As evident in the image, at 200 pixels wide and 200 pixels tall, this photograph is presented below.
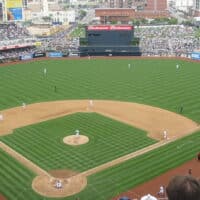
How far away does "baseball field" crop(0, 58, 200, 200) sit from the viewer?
907 inches

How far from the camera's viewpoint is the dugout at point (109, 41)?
231ft

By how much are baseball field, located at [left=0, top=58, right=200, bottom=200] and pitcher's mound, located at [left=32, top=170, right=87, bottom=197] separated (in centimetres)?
6

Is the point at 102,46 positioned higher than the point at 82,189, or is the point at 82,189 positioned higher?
the point at 102,46

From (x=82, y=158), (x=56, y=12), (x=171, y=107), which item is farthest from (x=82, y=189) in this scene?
(x=56, y=12)

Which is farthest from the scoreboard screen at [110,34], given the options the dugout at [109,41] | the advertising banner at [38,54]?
the advertising banner at [38,54]

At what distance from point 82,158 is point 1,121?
12049 mm

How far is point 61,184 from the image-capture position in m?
22.7

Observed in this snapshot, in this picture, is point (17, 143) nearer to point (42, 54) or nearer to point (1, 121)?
point (1, 121)

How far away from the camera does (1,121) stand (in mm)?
35000

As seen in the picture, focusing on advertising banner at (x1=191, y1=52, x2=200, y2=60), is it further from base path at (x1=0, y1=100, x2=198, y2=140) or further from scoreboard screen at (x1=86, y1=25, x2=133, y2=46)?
base path at (x1=0, y1=100, x2=198, y2=140)

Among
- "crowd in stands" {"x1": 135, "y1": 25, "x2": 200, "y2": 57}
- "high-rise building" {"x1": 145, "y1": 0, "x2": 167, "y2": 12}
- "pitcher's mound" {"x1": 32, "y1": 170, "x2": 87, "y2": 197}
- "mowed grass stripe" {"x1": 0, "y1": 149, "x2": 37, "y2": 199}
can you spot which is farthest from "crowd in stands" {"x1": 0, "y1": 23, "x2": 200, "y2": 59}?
"high-rise building" {"x1": 145, "y1": 0, "x2": 167, "y2": 12}

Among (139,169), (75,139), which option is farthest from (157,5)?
(139,169)

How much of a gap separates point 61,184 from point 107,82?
97.8 ft

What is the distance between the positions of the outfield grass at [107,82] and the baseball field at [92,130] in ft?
0.40
